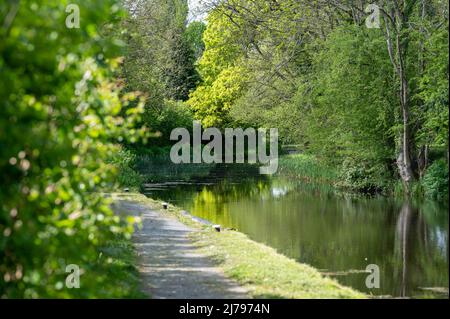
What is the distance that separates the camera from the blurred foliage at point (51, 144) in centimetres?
592

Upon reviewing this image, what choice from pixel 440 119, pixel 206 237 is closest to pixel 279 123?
pixel 440 119

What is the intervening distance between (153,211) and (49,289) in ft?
49.2

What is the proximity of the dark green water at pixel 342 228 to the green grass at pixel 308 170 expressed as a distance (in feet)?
7.85

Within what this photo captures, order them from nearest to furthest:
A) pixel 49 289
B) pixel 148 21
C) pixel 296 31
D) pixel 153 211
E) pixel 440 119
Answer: pixel 49 289 < pixel 153 211 < pixel 440 119 < pixel 296 31 < pixel 148 21

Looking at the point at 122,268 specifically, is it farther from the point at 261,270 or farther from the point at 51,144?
the point at 51,144

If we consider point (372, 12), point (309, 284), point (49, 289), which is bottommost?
point (309, 284)

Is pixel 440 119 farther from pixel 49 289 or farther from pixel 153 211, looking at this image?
pixel 49 289

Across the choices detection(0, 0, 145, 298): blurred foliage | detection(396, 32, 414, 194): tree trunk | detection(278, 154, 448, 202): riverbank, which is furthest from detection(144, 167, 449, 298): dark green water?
detection(0, 0, 145, 298): blurred foliage

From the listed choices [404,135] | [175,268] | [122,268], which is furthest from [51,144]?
[404,135]

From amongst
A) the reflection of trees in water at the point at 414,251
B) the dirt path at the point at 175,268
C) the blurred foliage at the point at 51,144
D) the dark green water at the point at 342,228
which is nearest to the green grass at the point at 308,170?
the dark green water at the point at 342,228

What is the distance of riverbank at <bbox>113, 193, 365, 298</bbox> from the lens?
35.7ft
